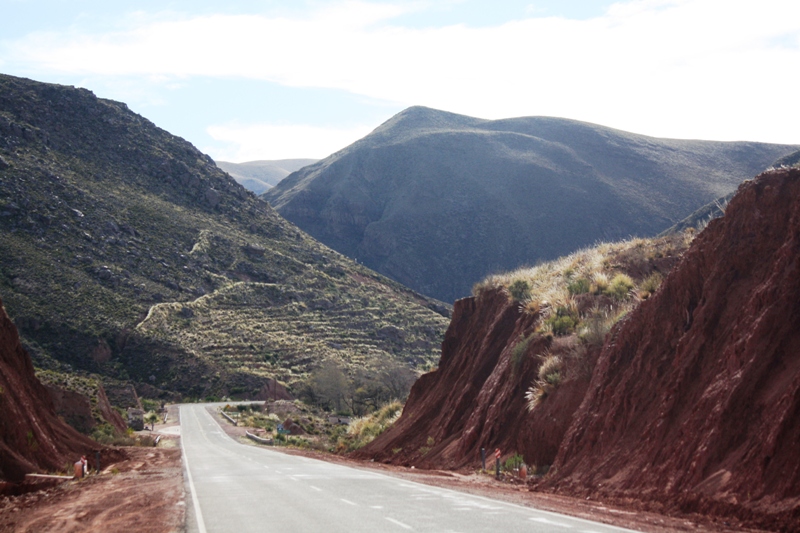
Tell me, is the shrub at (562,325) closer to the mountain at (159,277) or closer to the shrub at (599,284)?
the shrub at (599,284)

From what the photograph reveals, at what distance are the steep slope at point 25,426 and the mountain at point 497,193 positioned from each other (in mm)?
87739

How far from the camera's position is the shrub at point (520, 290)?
26906 millimetres

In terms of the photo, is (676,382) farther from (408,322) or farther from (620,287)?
(408,322)

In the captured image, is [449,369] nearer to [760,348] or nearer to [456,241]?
[760,348]

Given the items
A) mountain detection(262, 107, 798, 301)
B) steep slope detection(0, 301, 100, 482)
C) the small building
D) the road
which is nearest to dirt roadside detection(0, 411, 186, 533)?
the road

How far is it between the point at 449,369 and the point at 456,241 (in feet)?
298

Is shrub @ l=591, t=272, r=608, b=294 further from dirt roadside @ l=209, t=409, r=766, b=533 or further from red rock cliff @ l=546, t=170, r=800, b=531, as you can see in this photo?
dirt roadside @ l=209, t=409, r=766, b=533

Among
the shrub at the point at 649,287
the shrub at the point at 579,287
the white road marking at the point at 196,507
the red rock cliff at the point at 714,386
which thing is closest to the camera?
the red rock cliff at the point at 714,386

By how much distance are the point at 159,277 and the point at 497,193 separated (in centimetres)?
6650

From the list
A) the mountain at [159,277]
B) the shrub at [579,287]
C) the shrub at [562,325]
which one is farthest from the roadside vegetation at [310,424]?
the shrub at [562,325]

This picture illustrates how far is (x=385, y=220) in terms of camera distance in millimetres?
128625

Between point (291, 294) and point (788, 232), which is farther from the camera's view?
point (291, 294)

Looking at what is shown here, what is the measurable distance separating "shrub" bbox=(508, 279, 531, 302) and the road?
8438 mm

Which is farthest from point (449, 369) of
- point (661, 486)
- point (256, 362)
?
point (256, 362)
